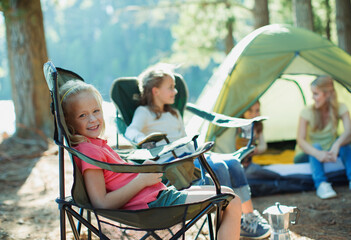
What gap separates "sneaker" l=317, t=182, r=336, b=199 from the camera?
2943 millimetres

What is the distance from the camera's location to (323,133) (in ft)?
11.3

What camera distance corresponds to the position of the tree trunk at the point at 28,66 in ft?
16.5

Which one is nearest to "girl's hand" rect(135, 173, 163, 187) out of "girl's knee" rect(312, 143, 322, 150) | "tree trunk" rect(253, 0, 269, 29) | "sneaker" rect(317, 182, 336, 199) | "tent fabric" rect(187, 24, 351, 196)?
"tent fabric" rect(187, 24, 351, 196)

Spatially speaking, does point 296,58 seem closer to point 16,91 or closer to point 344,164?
point 344,164

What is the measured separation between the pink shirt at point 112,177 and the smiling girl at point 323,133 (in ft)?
5.83

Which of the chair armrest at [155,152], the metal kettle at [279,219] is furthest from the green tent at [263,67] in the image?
Result: the metal kettle at [279,219]

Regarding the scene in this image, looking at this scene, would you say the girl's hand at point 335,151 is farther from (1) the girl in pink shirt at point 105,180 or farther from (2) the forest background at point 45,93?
(1) the girl in pink shirt at point 105,180

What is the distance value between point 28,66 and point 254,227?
374cm

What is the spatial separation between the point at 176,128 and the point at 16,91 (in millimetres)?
3064

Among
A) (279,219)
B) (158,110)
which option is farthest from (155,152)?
(158,110)

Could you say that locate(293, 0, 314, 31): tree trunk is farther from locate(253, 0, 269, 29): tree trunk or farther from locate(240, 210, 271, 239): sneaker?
locate(240, 210, 271, 239): sneaker

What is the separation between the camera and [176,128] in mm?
2816

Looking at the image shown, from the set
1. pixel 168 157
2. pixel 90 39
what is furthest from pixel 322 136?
pixel 90 39

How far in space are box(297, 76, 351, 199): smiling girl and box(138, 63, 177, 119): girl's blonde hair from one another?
1175mm
